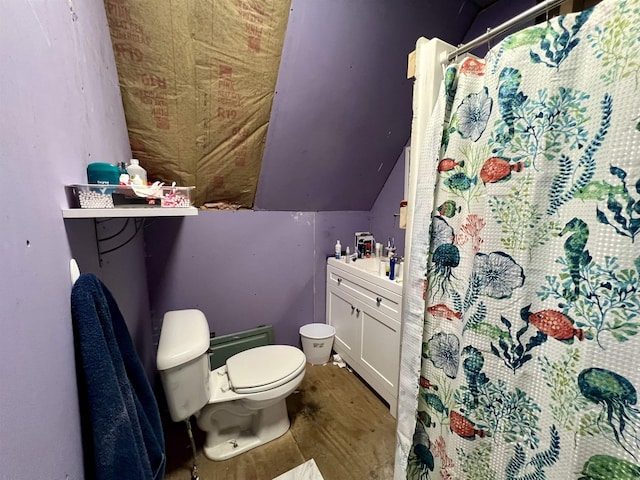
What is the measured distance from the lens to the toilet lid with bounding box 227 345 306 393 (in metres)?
1.33

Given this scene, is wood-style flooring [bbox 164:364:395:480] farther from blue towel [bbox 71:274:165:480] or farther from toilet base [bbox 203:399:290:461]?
blue towel [bbox 71:274:165:480]

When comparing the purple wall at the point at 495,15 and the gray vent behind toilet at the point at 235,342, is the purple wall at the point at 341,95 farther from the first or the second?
the gray vent behind toilet at the point at 235,342

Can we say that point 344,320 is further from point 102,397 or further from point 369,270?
point 102,397

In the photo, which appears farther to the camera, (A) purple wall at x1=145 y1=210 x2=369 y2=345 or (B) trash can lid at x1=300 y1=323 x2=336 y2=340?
(B) trash can lid at x1=300 y1=323 x2=336 y2=340

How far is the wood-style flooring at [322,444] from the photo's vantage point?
1307 mm

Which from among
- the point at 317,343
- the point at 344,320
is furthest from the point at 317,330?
the point at 344,320

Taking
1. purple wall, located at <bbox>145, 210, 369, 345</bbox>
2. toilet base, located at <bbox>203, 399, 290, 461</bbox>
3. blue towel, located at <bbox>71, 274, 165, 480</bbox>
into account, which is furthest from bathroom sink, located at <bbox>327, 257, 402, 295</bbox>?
blue towel, located at <bbox>71, 274, 165, 480</bbox>

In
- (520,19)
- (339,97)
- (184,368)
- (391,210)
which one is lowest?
(184,368)

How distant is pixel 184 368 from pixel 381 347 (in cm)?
115

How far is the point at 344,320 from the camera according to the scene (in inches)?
82.6

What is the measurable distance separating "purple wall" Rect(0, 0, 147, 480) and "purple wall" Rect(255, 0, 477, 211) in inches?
38.2

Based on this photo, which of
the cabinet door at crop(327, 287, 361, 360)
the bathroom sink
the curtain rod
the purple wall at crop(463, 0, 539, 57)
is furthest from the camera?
the cabinet door at crop(327, 287, 361, 360)

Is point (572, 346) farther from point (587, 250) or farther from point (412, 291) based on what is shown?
point (412, 291)

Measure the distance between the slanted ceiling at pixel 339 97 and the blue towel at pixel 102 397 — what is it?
114cm
